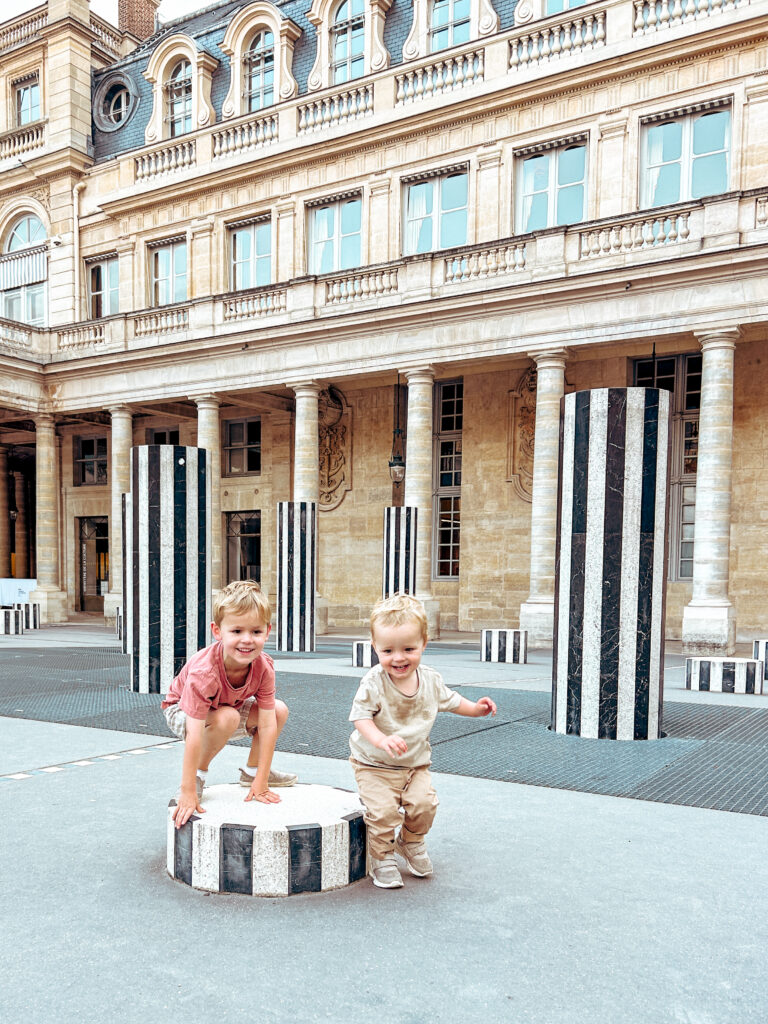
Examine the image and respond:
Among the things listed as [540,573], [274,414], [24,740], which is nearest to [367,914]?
[24,740]

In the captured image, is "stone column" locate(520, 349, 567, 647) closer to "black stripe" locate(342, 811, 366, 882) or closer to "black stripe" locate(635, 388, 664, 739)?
"black stripe" locate(635, 388, 664, 739)

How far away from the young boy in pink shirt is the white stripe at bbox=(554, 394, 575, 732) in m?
3.45

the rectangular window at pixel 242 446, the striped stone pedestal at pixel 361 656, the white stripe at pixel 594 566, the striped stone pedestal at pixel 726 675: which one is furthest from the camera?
the rectangular window at pixel 242 446

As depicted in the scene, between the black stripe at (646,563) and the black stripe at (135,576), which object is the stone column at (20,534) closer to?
the black stripe at (135,576)

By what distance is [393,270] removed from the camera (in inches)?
700

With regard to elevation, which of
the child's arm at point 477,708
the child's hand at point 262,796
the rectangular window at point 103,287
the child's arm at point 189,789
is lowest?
the child's hand at point 262,796

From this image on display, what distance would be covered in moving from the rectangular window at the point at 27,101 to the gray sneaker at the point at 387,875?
27.4 m

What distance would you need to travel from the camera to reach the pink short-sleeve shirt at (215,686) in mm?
3342

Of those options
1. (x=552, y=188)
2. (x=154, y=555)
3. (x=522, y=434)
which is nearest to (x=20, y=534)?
(x=522, y=434)

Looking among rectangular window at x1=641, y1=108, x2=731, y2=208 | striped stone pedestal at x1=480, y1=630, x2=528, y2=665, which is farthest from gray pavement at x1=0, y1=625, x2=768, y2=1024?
rectangular window at x1=641, y1=108, x2=731, y2=208

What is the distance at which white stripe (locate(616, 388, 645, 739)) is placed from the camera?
6270 millimetres

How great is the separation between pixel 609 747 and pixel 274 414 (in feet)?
59.4

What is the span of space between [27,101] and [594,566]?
2622 centimetres

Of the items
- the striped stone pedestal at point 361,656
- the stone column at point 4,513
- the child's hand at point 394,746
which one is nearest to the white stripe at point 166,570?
the striped stone pedestal at point 361,656
